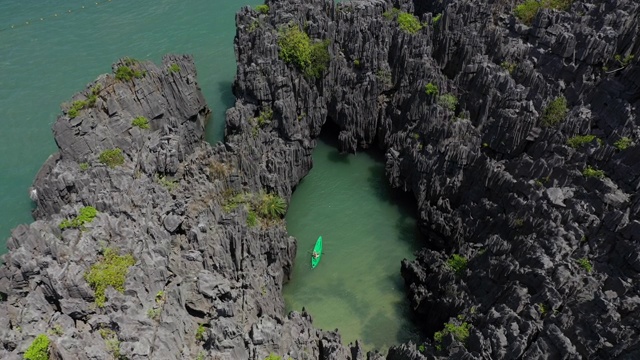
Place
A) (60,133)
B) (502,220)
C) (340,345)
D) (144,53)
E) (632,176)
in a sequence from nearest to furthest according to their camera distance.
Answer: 1. (340,345)
2. (632,176)
3. (502,220)
4. (60,133)
5. (144,53)

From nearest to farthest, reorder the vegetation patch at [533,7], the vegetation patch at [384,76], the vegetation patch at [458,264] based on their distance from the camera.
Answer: the vegetation patch at [458,264], the vegetation patch at [384,76], the vegetation patch at [533,7]

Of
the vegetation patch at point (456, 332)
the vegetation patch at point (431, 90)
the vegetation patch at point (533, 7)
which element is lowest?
the vegetation patch at point (456, 332)

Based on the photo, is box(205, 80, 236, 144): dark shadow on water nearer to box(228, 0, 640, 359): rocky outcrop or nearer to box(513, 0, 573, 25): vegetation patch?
box(228, 0, 640, 359): rocky outcrop

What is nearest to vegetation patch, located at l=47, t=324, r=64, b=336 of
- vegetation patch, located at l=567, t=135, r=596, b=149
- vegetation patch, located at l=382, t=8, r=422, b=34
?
vegetation patch, located at l=567, t=135, r=596, b=149

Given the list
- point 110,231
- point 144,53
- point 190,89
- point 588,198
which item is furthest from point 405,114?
point 144,53

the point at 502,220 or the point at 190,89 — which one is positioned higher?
the point at 190,89

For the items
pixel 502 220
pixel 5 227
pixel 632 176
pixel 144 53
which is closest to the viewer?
pixel 632 176

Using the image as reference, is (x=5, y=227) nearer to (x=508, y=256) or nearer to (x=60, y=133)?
(x=60, y=133)

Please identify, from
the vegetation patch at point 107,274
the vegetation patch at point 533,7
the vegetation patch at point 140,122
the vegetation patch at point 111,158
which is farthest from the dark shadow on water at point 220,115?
the vegetation patch at point 533,7

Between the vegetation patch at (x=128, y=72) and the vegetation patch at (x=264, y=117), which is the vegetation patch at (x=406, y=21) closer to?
the vegetation patch at (x=264, y=117)
